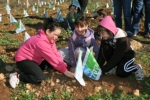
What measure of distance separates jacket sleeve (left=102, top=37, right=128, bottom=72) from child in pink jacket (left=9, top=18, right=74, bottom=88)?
0.55 m

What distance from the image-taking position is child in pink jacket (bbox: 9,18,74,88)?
3347 mm

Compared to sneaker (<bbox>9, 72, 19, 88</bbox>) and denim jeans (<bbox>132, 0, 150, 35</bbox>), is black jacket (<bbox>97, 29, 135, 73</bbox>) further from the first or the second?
denim jeans (<bbox>132, 0, 150, 35</bbox>)

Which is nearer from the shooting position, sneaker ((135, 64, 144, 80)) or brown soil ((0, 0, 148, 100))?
brown soil ((0, 0, 148, 100))

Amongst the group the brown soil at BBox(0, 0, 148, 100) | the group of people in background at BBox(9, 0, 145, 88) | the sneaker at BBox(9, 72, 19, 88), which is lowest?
the brown soil at BBox(0, 0, 148, 100)

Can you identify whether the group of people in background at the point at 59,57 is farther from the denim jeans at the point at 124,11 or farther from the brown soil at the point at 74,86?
the denim jeans at the point at 124,11

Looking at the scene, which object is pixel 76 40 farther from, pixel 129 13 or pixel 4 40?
pixel 4 40

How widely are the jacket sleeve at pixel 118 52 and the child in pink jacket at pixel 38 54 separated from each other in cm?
55

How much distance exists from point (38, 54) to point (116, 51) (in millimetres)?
1118

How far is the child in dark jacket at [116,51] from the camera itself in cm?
330

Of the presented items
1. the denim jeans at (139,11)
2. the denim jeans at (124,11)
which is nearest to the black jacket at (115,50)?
the denim jeans at (124,11)

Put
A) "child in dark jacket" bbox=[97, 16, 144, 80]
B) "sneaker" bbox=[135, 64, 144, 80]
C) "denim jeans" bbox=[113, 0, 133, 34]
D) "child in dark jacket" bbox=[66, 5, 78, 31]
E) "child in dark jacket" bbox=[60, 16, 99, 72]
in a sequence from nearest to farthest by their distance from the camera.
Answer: "child in dark jacket" bbox=[97, 16, 144, 80] < "sneaker" bbox=[135, 64, 144, 80] < "child in dark jacket" bbox=[60, 16, 99, 72] < "denim jeans" bbox=[113, 0, 133, 34] < "child in dark jacket" bbox=[66, 5, 78, 31]

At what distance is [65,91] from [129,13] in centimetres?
283

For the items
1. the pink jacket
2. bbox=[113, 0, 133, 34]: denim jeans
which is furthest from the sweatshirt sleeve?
bbox=[113, 0, 133, 34]: denim jeans

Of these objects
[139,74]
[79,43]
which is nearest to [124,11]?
[79,43]
